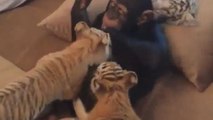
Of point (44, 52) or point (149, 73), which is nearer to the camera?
point (149, 73)

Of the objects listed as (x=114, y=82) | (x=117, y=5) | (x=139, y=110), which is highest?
(x=117, y=5)

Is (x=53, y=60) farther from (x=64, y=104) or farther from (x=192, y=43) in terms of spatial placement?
(x=192, y=43)

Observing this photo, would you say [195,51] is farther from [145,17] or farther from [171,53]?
[145,17]

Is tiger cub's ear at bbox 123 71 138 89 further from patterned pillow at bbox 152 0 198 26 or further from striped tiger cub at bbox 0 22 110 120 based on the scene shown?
patterned pillow at bbox 152 0 198 26

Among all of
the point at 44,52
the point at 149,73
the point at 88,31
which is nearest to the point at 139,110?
the point at 149,73

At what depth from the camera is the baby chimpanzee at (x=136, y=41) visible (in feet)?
3.68

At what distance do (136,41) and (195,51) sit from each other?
186 millimetres

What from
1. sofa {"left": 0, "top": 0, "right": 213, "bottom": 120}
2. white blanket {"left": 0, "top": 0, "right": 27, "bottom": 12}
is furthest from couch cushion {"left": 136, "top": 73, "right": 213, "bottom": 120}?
white blanket {"left": 0, "top": 0, "right": 27, "bottom": 12}

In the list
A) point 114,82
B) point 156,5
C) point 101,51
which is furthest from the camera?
point 156,5

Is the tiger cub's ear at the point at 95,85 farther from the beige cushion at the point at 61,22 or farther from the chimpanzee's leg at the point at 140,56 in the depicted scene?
the beige cushion at the point at 61,22

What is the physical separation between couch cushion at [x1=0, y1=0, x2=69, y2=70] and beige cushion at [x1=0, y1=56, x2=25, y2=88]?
3 cm

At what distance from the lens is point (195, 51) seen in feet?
3.86

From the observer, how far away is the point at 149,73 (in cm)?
115

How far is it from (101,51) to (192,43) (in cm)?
29
